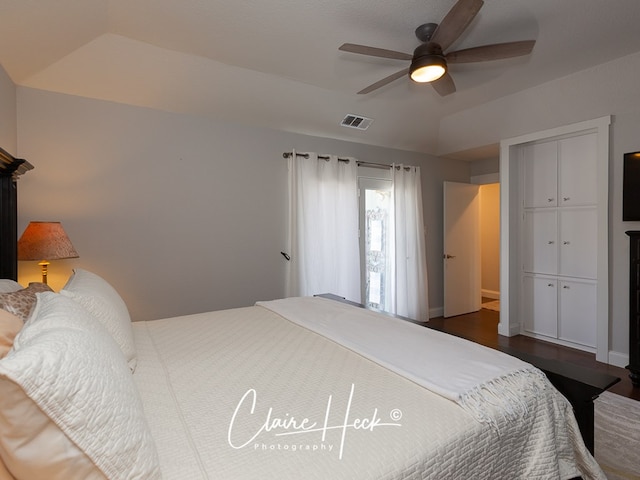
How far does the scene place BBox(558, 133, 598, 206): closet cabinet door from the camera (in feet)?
11.0

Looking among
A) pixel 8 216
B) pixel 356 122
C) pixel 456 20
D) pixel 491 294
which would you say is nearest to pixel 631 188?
pixel 456 20

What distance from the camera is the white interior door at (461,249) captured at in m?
4.74

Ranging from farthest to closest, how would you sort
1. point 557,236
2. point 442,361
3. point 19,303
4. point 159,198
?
1. point 557,236
2. point 159,198
3. point 442,361
4. point 19,303

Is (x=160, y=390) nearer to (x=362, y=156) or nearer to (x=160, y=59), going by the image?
(x=160, y=59)

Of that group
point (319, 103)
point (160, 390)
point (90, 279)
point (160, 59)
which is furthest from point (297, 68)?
point (160, 390)

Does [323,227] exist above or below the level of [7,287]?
above

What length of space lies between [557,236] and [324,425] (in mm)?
3829

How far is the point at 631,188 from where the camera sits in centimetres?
286

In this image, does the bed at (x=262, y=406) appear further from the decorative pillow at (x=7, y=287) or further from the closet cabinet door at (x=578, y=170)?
the closet cabinet door at (x=578, y=170)

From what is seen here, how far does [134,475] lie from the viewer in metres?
0.68

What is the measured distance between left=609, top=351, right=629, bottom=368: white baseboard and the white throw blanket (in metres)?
2.57

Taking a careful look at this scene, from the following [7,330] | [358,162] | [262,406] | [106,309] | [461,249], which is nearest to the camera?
[7,330]

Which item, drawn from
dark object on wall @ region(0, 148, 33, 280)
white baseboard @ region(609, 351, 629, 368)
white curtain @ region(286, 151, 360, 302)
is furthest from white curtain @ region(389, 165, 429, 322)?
dark object on wall @ region(0, 148, 33, 280)

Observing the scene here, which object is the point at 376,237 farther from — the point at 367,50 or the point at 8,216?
the point at 8,216
